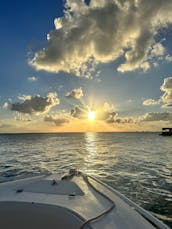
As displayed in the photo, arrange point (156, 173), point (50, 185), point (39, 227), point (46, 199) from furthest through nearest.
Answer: point (156, 173)
point (50, 185)
point (46, 199)
point (39, 227)

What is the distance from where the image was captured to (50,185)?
6457mm

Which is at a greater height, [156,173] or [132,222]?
[132,222]

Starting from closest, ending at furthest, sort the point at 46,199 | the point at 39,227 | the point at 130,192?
1. the point at 39,227
2. the point at 46,199
3. the point at 130,192

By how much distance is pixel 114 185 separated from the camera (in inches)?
493

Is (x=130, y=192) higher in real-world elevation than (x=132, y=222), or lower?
lower

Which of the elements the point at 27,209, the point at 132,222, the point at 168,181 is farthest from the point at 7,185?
the point at 168,181

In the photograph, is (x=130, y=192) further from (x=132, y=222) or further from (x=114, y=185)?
(x=132, y=222)

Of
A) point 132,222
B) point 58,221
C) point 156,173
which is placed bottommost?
point 156,173

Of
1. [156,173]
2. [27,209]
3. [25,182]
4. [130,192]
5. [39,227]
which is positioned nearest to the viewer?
[39,227]

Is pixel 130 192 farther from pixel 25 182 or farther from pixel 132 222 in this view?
pixel 132 222

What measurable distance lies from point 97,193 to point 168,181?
28.4 feet

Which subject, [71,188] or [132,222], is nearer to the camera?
[132,222]

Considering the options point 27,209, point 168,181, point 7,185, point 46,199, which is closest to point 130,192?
point 168,181

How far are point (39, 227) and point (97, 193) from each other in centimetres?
252
